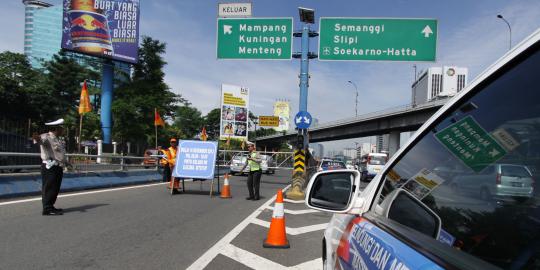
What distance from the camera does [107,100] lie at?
4762cm

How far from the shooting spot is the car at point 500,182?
4.85 ft

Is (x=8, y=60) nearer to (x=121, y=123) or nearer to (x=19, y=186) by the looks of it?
(x=121, y=123)

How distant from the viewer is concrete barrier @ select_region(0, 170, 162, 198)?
→ 10.7 metres

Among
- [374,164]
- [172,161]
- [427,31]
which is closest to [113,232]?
[172,161]

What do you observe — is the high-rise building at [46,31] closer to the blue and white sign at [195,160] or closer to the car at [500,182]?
the blue and white sign at [195,160]

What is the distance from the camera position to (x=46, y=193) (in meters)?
8.42

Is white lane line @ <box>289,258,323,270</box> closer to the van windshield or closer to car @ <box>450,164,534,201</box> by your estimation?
car @ <box>450,164,534,201</box>

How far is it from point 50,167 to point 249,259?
16.1 ft

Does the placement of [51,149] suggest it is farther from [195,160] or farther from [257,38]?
[257,38]

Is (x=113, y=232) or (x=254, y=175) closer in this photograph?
(x=113, y=232)

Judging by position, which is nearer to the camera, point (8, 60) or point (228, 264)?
point (228, 264)

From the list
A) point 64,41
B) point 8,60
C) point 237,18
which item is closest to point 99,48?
point 64,41

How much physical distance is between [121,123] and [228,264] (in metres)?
46.5

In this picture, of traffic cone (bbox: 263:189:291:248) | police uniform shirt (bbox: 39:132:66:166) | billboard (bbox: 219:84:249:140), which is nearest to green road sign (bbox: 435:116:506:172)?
traffic cone (bbox: 263:189:291:248)
